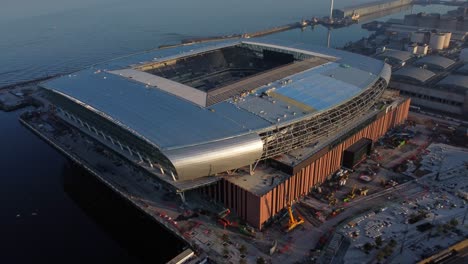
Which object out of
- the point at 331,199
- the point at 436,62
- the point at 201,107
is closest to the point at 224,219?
the point at 331,199

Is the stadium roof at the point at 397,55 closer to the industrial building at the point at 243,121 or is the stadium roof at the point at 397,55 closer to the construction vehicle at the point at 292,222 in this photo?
the industrial building at the point at 243,121

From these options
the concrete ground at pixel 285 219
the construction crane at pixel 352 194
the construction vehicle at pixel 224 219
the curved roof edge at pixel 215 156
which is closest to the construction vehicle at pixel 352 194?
the construction crane at pixel 352 194

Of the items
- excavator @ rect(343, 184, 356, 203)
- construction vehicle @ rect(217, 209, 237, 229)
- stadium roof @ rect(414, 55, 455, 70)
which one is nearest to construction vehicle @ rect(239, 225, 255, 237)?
construction vehicle @ rect(217, 209, 237, 229)

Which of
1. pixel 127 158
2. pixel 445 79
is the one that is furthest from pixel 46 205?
pixel 445 79

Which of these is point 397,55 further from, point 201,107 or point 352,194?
point 201,107

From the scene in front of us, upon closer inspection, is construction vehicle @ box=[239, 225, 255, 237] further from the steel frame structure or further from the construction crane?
the construction crane
